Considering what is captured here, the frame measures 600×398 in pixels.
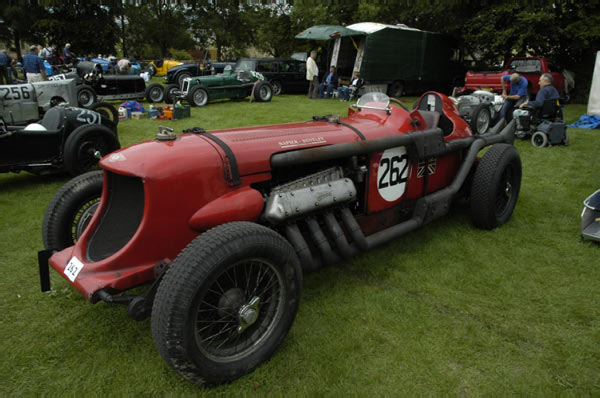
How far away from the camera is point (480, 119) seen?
9008 mm

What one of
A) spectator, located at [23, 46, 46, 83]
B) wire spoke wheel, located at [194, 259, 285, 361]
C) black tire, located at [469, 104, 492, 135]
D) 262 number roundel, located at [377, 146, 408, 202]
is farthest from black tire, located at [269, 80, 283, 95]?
wire spoke wheel, located at [194, 259, 285, 361]

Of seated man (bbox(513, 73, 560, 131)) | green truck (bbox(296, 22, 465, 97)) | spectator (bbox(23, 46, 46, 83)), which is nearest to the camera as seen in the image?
seated man (bbox(513, 73, 560, 131))

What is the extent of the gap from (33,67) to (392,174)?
14.1 metres

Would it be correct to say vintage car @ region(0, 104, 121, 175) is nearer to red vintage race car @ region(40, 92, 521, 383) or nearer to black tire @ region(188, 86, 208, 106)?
red vintage race car @ region(40, 92, 521, 383)

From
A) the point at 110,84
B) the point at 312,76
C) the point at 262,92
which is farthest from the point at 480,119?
the point at 110,84

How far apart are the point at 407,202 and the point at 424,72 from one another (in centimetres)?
1617

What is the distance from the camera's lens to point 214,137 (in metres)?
2.86

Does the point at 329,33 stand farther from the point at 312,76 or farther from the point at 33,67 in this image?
the point at 33,67

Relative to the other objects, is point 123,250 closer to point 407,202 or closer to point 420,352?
point 420,352

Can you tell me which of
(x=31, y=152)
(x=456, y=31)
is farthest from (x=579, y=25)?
(x=31, y=152)

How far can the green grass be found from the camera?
7.66 feet

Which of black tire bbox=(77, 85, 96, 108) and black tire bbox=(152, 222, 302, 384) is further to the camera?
black tire bbox=(77, 85, 96, 108)

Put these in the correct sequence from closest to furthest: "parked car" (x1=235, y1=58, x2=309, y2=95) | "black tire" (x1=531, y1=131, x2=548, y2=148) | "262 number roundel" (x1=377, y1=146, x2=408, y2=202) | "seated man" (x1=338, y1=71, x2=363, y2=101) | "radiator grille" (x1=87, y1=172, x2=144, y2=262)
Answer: "radiator grille" (x1=87, y1=172, x2=144, y2=262)
"262 number roundel" (x1=377, y1=146, x2=408, y2=202)
"black tire" (x1=531, y1=131, x2=548, y2=148)
"seated man" (x1=338, y1=71, x2=363, y2=101)
"parked car" (x1=235, y1=58, x2=309, y2=95)

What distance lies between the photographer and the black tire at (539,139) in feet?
26.9
